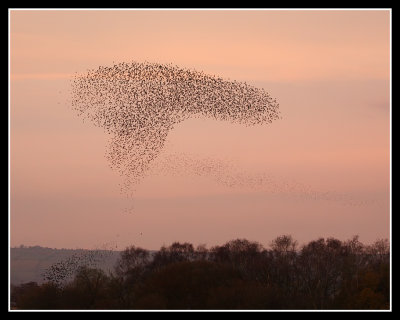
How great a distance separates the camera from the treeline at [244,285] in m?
98.8

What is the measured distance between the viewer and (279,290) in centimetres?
10769

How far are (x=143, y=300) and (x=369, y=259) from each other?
3813 cm

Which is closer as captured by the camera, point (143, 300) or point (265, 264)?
point (143, 300)

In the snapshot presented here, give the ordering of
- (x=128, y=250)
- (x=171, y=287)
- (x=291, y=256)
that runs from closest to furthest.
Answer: (x=171, y=287)
(x=291, y=256)
(x=128, y=250)

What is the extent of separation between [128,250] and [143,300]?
179 feet

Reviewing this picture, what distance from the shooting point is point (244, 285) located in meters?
102

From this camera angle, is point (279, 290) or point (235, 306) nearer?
point (235, 306)

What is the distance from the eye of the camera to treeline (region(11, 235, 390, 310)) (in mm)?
98750
